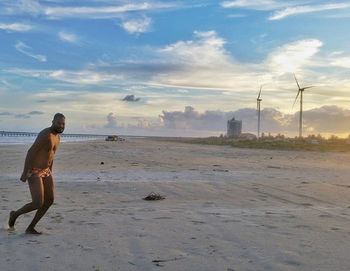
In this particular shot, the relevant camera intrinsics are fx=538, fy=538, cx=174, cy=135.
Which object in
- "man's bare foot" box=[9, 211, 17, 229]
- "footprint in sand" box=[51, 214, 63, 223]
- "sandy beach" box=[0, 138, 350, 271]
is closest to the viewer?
"sandy beach" box=[0, 138, 350, 271]

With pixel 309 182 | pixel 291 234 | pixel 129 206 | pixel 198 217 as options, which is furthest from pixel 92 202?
pixel 309 182

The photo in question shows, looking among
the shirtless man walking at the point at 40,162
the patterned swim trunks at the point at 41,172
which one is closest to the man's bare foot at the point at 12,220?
the shirtless man walking at the point at 40,162

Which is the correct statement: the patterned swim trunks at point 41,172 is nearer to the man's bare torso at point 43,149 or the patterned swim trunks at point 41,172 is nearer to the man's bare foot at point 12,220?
the man's bare torso at point 43,149

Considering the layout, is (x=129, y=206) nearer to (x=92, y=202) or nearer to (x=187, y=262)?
(x=92, y=202)

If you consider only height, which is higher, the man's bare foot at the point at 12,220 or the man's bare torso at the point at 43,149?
the man's bare torso at the point at 43,149

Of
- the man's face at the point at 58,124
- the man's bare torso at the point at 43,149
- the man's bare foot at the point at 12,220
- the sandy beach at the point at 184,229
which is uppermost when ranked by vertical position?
the man's face at the point at 58,124

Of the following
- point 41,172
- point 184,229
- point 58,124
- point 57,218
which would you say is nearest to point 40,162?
point 41,172

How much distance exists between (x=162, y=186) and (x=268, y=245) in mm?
8840

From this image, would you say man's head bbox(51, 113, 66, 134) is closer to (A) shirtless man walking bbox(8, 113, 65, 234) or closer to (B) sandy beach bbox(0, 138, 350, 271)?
(A) shirtless man walking bbox(8, 113, 65, 234)

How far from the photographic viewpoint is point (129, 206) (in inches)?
495

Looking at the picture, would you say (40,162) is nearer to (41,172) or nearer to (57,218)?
(41,172)

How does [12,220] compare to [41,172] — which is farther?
[12,220]

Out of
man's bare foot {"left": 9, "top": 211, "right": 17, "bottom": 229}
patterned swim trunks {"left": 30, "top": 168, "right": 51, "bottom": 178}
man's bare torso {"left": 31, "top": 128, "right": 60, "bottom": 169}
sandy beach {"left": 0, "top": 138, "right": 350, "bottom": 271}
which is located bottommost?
sandy beach {"left": 0, "top": 138, "right": 350, "bottom": 271}

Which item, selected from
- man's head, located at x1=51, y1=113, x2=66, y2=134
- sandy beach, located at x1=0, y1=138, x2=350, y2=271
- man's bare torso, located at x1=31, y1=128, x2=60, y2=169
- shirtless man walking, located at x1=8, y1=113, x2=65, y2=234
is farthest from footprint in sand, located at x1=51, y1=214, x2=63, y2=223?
man's head, located at x1=51, y1=113, x2=66, y2=134
